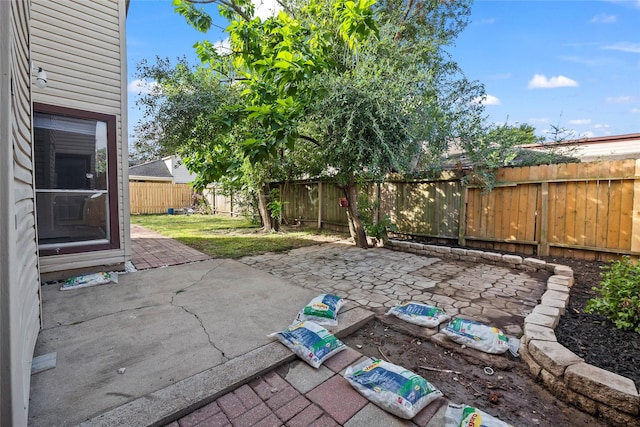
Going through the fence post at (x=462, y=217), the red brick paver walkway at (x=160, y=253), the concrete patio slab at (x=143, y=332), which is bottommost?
the concrete patio slab at (x=143, y=332)

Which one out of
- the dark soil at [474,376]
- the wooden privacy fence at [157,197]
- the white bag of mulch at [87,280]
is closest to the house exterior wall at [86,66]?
the white bag of mulch at [87,280]

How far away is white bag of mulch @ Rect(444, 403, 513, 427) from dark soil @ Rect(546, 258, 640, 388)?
1.05 meters

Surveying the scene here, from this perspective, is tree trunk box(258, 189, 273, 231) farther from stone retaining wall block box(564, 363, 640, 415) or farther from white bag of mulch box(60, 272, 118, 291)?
stone retaining wall block box(564, 363, 640, 415)

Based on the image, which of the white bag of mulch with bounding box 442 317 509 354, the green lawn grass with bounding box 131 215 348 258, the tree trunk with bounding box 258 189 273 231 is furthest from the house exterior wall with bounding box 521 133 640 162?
the white bag of mulch with bounding box 442 317 509 354

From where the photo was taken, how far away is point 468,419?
1505mm

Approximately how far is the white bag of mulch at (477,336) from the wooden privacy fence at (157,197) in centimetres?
1494

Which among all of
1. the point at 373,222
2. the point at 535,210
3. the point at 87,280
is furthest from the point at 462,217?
the point at 87,280

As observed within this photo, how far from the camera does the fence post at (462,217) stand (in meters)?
5.98

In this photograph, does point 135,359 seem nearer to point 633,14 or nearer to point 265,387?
point 265,387

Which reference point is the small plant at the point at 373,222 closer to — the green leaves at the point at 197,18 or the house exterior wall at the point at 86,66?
the house exterior wall at the point at 86,66

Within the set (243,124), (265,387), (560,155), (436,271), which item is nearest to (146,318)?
(265,387)

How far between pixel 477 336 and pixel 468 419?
1.02 metres

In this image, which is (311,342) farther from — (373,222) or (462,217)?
(373,222)

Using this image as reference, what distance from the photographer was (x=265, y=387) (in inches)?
74.1
